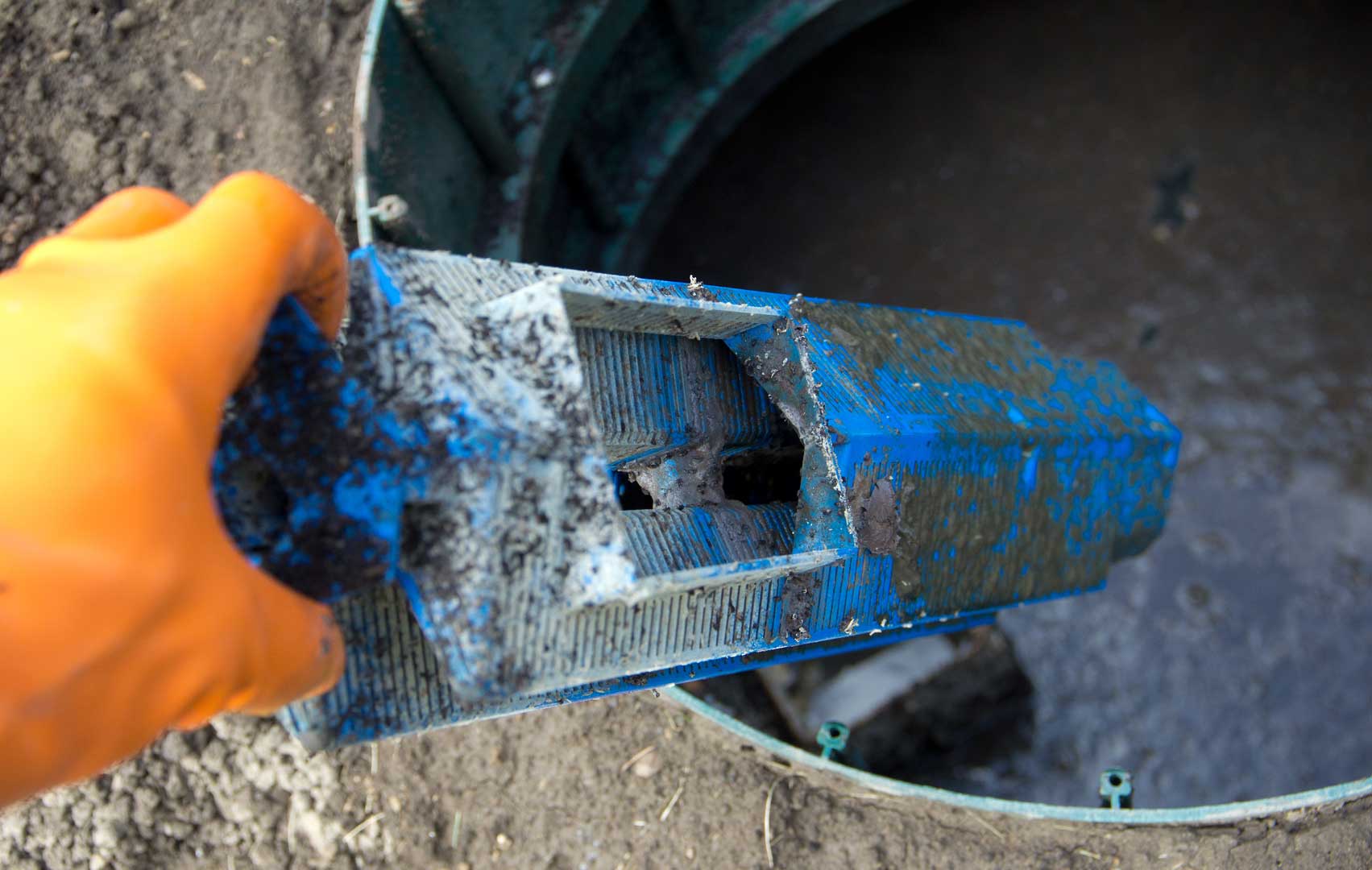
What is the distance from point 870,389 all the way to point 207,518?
122 centimetres

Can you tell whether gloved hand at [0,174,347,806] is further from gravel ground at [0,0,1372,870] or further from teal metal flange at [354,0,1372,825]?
gravel ground at [0,0,1372,870]

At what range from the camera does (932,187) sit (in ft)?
14.2

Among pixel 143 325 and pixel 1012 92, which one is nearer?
pixel 143 325

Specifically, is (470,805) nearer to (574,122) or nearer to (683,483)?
(683,483)

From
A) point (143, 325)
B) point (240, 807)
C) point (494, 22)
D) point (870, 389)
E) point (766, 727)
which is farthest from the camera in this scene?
point (766, 727)

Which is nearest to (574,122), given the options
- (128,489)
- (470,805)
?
(470,805)

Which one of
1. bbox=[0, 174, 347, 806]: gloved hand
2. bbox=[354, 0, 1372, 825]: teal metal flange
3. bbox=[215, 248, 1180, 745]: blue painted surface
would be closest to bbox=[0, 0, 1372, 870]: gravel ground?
bbox=[354, 0, 1372, 825]: teal metal flange

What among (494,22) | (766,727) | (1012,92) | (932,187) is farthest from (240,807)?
(1012,92)

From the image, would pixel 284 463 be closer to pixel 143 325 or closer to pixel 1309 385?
pixel 143 325

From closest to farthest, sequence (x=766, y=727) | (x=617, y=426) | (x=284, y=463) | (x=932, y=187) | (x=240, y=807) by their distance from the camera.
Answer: (x=284, y=463), (x=617, y=426), (x=240, y=807), (x=766, y=727), (x=932, y=187)

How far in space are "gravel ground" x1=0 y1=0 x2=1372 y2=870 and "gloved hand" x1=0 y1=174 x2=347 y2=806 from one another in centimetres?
157

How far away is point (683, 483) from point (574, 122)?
6.88ft

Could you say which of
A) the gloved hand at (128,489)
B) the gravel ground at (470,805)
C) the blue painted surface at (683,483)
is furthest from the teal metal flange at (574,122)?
the gloved hand at (128,489)

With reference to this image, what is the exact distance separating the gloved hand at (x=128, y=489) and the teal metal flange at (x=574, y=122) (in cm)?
135
